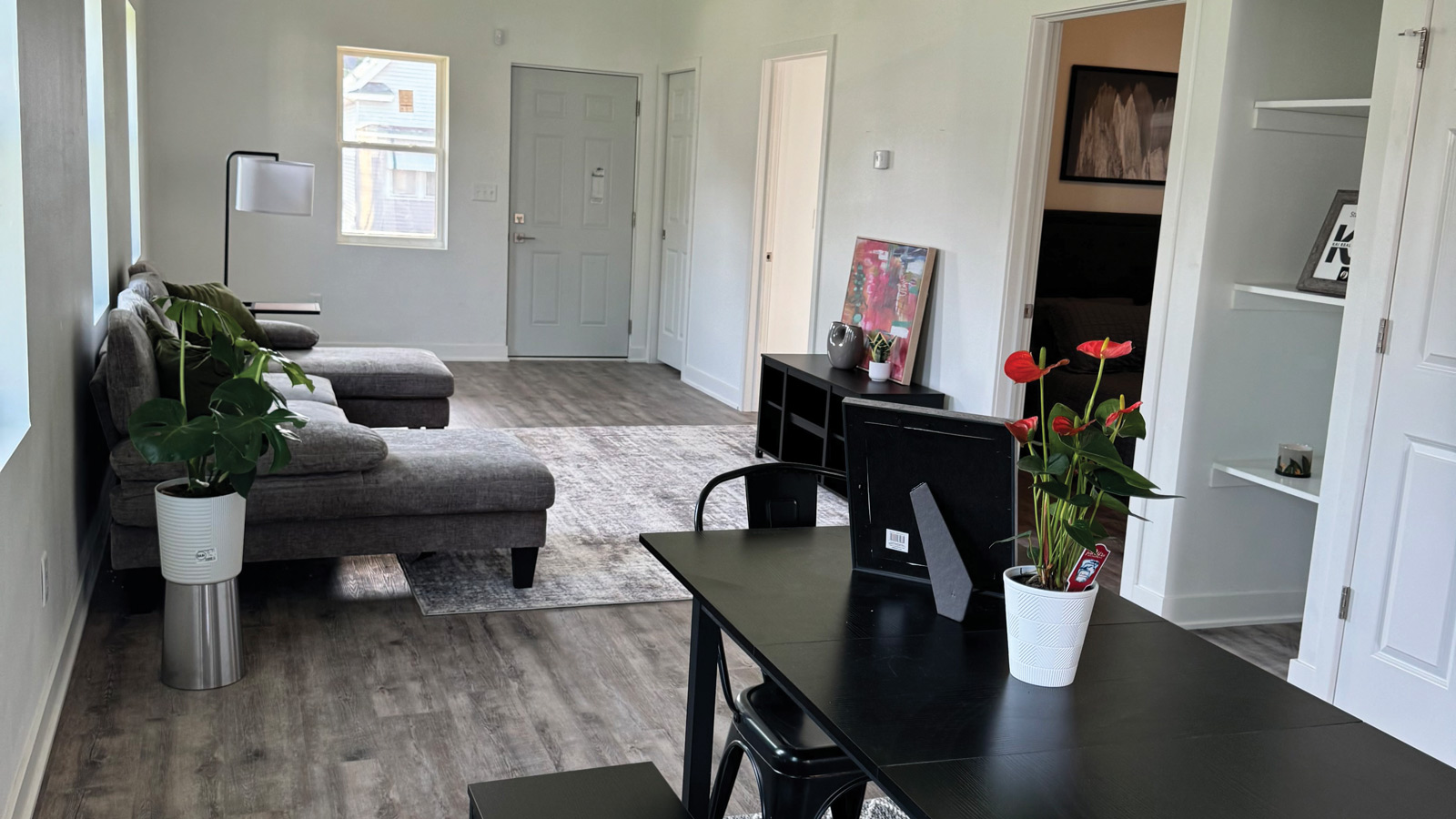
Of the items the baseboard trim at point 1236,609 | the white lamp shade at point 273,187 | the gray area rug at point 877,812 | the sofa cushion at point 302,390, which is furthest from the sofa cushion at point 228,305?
the baseboard trim at point 1236,609

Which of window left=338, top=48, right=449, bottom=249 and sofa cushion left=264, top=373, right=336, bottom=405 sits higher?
window left=338, top=48, right=449, bottom=249

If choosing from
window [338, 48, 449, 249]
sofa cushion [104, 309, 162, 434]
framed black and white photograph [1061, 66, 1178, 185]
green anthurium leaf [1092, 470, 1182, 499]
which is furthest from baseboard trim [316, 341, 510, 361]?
green anthurium leaf [1092, 470, 1182, 499]

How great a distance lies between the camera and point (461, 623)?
3643mm

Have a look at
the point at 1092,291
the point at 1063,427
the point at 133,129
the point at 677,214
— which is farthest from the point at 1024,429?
the point at 677,214

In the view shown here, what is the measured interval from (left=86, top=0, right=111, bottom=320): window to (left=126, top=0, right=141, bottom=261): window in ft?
4.87

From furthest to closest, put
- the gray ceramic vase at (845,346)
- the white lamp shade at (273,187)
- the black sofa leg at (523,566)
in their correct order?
the white lamp shade at (273,187), the gray ceramic vase at (845,346), the black sofa leg at (523,566)

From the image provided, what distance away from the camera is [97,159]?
4.48m

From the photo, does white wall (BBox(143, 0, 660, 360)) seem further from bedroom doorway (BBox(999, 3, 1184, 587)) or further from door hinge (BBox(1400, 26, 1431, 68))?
door hinge (BBox(1400, 26, 1431, 68))

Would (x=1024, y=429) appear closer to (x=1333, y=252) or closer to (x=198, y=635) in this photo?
(x=198, y=635)

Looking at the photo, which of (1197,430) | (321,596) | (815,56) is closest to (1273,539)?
(1197,430)

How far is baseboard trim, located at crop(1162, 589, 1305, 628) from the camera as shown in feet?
13.3

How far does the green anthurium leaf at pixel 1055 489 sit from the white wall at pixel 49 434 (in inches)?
73.7

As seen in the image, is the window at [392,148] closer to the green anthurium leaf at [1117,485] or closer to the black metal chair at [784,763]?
the black metal chair at [784,763]

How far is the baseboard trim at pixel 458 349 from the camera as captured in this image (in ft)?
28.0
